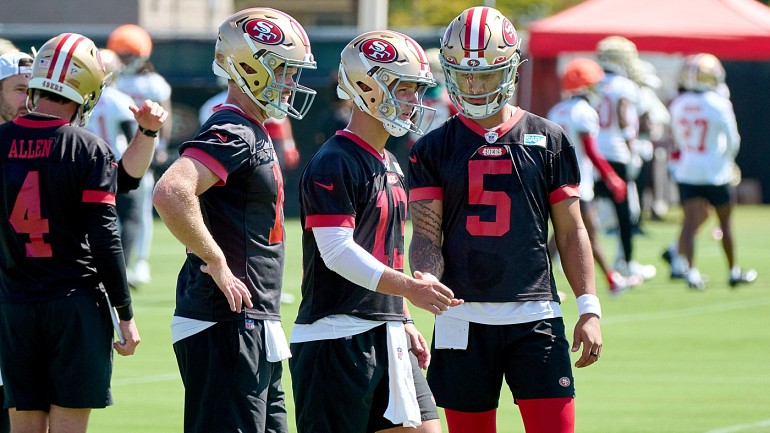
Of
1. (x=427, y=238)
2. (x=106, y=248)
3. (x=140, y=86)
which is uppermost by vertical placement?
(x=427, y=238)

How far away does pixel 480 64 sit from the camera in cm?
565

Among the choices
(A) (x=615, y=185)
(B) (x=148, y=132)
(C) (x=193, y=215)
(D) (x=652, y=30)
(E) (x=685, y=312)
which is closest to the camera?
(C) (x=193, y=215)

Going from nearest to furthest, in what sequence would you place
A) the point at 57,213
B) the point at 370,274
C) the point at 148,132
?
the point at 370,274 → the point at 57,213 → the point at 148,132

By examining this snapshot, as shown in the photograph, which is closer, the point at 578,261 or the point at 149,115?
the point at 578,261

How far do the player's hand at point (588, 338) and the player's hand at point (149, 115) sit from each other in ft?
6.45

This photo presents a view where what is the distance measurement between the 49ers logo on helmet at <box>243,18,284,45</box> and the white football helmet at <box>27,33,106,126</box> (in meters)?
0.90

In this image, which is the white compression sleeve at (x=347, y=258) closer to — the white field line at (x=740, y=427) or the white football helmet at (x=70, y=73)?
the white football helmet at (x=70, y=73)

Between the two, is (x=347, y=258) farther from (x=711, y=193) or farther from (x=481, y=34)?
(x=711, y=193)

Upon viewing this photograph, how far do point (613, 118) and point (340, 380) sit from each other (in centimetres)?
1083

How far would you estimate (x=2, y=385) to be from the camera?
6465 millimetres

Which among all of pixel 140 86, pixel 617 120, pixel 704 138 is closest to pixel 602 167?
pixel 617 120

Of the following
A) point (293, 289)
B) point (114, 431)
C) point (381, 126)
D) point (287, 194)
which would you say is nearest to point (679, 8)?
point (287, 194)

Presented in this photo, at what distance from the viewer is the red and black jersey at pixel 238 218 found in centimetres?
521

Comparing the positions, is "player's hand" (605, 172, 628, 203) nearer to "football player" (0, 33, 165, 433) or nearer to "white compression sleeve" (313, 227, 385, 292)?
"football player" (0, 33, 165, 433)
